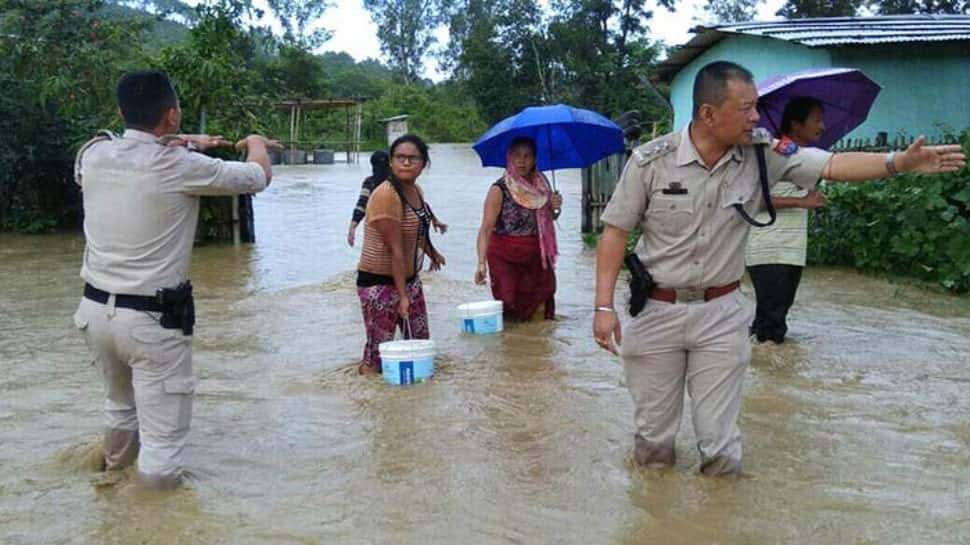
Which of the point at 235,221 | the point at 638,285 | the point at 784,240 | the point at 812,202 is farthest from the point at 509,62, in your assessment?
the point at 638,285

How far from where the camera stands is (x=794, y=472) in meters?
4.53

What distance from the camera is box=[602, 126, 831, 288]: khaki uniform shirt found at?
4.01 m

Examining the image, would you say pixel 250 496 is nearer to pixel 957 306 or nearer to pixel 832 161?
pixel 832 161

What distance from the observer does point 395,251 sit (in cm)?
586

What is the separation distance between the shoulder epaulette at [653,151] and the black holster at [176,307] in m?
1.98

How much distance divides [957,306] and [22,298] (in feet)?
29.1

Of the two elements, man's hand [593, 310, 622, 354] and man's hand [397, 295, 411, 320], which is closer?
man's hand [593, 310, 622, 354]

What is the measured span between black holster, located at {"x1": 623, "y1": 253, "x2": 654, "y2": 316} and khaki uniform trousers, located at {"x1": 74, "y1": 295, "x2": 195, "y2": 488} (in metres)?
1.92

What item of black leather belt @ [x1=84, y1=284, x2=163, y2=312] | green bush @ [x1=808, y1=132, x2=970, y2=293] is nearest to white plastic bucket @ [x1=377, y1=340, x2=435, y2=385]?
black leather belt @ [x1=84, y1=284, x2=163, y2=312]

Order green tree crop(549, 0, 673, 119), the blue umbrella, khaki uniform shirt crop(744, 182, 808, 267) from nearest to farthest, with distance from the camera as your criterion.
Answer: khaki uniform shirt crop(744, 182, 808, 267), the blue umbrella, green tree crop(549, 0, 673, 119)

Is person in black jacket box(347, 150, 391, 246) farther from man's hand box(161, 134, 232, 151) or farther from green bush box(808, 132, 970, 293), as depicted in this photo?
green bush box(808, 132, 970, 293)

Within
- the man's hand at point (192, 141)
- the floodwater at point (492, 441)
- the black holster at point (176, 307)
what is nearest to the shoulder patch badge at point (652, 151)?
the floodwater at point (492, 441)

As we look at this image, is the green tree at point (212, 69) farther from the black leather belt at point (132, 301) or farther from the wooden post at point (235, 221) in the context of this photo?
the black leather belt at point (132, 301)

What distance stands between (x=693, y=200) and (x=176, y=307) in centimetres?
219
